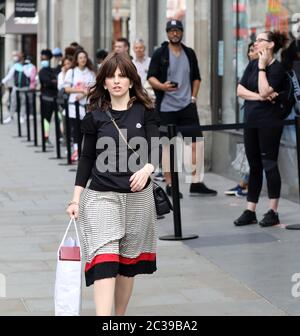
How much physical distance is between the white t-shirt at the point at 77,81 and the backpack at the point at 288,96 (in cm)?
640

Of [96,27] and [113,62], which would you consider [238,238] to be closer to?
[113,62]

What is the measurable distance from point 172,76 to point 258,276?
4858 millimetres

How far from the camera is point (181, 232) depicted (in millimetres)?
10133

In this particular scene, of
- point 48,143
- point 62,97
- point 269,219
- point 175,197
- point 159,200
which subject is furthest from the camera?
point 48,143

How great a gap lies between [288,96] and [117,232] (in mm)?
4561

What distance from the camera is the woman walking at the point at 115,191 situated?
6426mm

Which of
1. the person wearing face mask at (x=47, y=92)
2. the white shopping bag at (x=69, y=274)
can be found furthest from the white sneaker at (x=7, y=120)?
the white shopping bag at (x=69, y=274)

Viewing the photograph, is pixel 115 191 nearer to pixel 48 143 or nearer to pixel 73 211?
pixel 73 211

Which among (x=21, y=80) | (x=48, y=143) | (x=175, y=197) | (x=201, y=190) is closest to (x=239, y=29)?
(x=201, y=190)

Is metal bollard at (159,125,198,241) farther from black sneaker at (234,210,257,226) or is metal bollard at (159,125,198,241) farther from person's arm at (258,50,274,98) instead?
person's arm at (258,50,274,98)

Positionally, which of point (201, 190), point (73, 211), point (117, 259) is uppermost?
point (73, 211)

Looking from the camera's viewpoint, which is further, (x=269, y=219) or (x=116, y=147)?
(x=269, y=219)

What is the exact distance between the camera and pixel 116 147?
21.3 feet

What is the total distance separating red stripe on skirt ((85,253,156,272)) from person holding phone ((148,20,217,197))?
5967 mm
